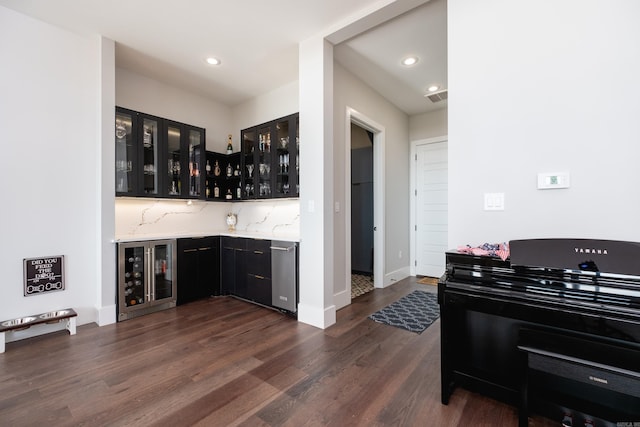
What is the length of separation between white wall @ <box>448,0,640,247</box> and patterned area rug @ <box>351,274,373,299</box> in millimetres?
2247

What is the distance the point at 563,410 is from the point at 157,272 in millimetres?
3653

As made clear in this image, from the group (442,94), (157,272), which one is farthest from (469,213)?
(157,272)

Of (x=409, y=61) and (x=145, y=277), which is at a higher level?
(x=409, y=61)

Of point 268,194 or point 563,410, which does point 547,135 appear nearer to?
point 563,410

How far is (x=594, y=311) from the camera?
4.08 ft

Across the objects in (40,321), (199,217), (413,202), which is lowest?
(40,321)

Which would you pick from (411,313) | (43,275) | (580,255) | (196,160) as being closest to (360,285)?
(411,313)

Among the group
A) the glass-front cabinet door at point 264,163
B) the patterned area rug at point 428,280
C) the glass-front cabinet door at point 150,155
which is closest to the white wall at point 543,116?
the glass-front cabinet door at point 264,163

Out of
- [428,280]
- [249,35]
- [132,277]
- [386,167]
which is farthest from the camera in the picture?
[428,280]

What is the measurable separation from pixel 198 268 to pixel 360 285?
2.42 m

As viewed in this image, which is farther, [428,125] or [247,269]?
[428,125]

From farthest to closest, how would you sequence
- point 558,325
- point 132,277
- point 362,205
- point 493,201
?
1. point 362,205
2. point 132,277
3. point 493,201
4. point 558,325

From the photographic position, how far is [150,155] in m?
3.47

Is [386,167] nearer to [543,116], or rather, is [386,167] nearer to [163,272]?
[543,116]
